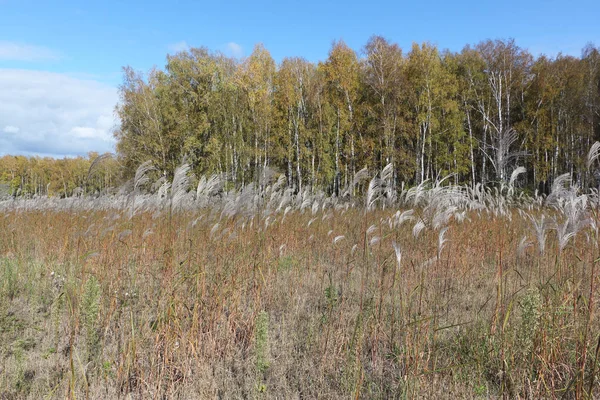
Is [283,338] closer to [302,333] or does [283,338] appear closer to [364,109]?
[302,333]

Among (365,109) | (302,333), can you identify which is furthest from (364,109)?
(302,333)

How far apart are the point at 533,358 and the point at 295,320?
1.99 metres

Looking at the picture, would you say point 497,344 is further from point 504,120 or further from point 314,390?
point 504,120

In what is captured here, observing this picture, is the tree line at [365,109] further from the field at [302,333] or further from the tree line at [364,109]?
the field at [302,333]

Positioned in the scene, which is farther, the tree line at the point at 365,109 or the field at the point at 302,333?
the tree line at the point at 365,109

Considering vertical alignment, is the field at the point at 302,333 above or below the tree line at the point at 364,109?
below

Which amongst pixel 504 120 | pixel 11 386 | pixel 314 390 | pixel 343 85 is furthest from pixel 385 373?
pixel 504 120

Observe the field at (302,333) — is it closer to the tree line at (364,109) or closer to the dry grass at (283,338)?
the dry grass at (283,338)

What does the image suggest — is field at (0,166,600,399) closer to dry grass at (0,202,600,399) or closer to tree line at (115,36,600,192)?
dry grass at (0,202,600,399)

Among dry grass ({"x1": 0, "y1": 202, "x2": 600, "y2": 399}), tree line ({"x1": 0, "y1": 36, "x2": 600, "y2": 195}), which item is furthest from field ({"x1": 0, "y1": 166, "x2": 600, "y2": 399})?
tree line ({"x1": 0, "y1": 36, "x2": 600, "y2": 195})

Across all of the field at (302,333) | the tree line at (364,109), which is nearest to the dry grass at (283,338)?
the field at (302,333)

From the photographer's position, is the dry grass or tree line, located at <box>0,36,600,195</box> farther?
tree line, located at <box>0,36,600,195</box>

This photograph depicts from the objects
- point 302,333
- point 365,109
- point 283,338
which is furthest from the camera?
point 365,109

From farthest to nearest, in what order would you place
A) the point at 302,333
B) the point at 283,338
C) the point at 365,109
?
1. the point at 365,109
2. the point at 302,333
3. the point at 283,338
